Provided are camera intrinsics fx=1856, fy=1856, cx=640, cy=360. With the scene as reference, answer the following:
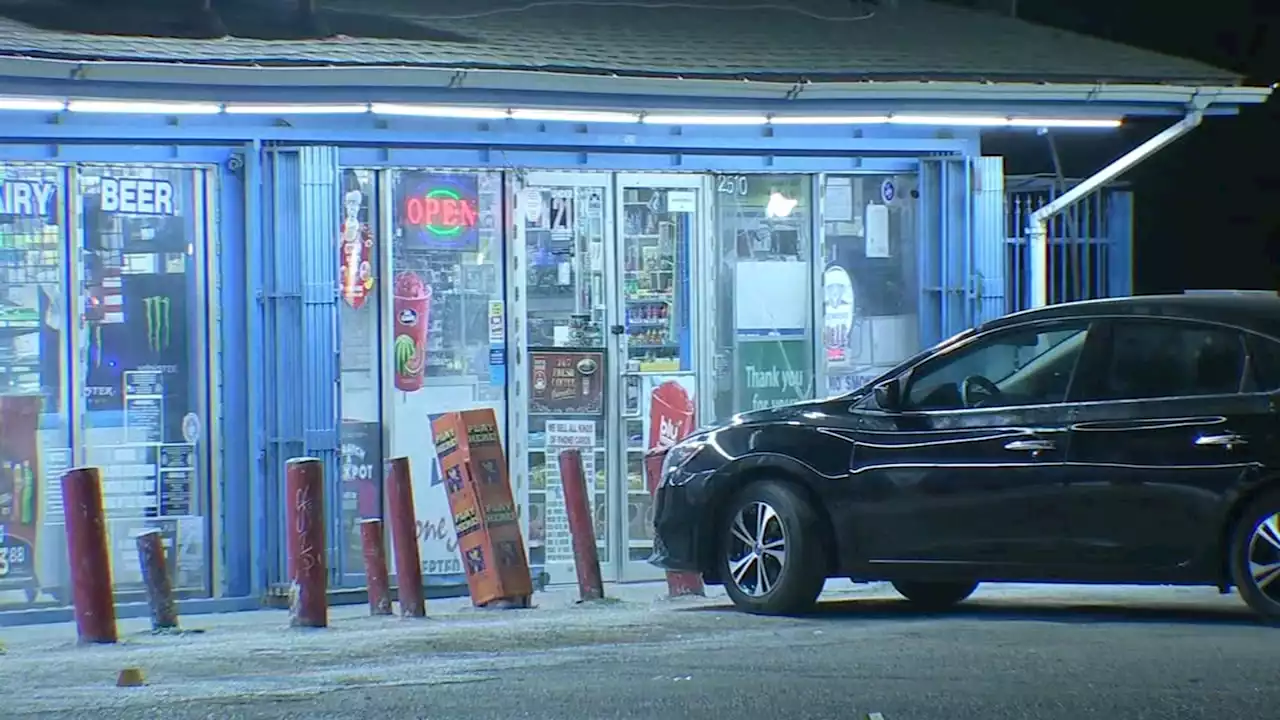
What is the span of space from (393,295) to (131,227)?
1.71m

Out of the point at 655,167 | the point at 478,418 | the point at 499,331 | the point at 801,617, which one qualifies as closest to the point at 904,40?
the point at 655,167

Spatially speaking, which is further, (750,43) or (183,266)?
(750,43)

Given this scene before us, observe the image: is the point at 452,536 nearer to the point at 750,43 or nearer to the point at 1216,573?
the point at 750,43

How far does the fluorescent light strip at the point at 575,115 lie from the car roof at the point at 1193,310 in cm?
338

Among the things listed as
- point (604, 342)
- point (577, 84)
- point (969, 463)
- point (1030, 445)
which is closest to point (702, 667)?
point (969, 463)

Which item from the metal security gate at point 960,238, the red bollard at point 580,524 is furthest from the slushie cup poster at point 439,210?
the metal security gate at point 960,238

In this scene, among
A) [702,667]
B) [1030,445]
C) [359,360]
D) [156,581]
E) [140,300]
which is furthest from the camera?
[359,360]

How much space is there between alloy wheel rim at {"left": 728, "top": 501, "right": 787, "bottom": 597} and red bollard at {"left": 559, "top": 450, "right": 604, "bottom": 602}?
1761 millimetres

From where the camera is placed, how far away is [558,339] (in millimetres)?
12484

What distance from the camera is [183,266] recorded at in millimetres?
11547

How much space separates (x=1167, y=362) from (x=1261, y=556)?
3.34 ft

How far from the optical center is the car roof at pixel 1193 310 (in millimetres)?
8578

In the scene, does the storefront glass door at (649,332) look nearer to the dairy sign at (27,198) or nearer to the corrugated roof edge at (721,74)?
the corrugated roof edge at (721,74)

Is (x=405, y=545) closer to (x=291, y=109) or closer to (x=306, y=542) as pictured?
(x=306, y=542)
